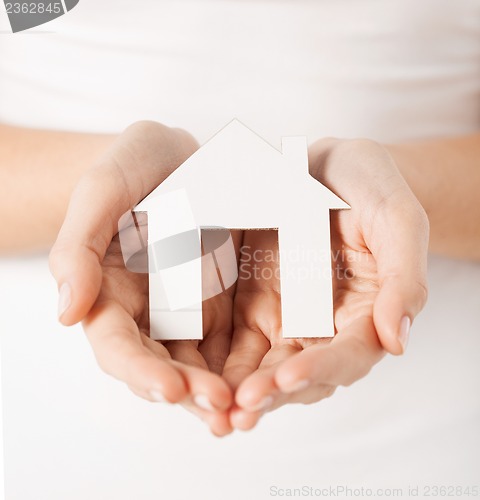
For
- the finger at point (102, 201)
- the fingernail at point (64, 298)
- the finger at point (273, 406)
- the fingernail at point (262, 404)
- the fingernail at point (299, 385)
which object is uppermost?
the finger at point (102, 201)

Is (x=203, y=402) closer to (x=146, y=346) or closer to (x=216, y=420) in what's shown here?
(x=216, y=420)

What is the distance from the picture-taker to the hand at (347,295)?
1.94 ft

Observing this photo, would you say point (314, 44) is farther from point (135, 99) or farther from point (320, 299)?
point (320, 299)

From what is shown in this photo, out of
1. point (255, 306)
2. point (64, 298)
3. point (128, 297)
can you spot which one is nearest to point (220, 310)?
point (255, 306)

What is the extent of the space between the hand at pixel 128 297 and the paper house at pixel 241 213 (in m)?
0.04

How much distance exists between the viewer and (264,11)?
3.44 feet

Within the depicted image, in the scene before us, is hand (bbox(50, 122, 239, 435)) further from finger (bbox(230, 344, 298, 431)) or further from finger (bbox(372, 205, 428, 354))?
finger (bbox(372, 205, 428, 354))

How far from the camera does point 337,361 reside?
23.8 inches

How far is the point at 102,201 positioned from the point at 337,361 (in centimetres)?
34

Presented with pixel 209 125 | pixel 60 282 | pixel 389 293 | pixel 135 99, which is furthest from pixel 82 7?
pixel 389 293

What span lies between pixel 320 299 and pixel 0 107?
2.20 feet

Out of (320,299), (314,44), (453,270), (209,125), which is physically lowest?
(453,270)

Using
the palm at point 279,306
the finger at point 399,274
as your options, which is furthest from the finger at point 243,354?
the finger at point 399,274

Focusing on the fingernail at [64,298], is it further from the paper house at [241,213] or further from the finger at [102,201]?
the paper house at [241,213]
